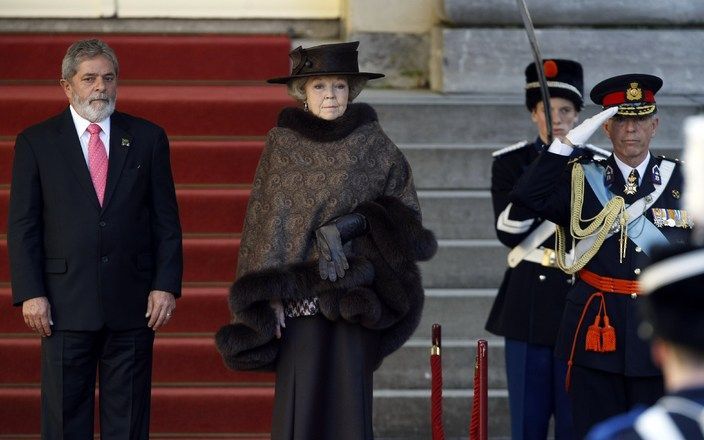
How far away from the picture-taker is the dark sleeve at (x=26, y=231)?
5297 mm

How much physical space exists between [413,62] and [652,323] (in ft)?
19.1

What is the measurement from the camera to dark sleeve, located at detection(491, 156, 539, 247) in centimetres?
574

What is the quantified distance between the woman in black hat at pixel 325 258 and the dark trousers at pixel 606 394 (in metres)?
0.72

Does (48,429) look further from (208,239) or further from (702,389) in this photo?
(702,389)

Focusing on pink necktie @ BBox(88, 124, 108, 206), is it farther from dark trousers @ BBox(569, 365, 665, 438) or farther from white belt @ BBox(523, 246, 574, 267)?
dark trousers @ BBox(569, 365, 665, 438)

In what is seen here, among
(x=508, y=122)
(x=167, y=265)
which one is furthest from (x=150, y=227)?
(x=508, y=122)

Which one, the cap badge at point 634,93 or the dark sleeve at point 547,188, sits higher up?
the cap badge at point 634,93

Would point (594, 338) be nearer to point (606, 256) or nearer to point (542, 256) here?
point (606, 256)

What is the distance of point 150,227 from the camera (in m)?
5.54

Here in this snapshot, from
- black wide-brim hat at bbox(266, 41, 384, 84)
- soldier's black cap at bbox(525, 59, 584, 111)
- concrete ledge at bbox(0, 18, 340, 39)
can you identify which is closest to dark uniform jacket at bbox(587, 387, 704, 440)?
black wide-brim hat at bbox(266, 41, 384, 84)

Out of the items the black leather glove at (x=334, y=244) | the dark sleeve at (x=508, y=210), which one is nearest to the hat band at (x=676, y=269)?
the black leather glove at (x=334, y=244)

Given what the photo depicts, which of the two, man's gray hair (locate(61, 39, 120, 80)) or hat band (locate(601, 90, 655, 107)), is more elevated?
man's gray hair (locate(61, 39, 120, 80))

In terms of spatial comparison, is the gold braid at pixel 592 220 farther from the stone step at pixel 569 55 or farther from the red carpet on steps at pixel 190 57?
the red carpet on steps at pixel 190 57

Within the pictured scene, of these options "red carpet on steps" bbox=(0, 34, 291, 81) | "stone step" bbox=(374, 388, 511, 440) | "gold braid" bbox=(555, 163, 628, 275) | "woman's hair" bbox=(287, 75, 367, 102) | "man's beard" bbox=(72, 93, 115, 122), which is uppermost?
"red carpet on steps" bbox=(0, 34, 291, 81)
